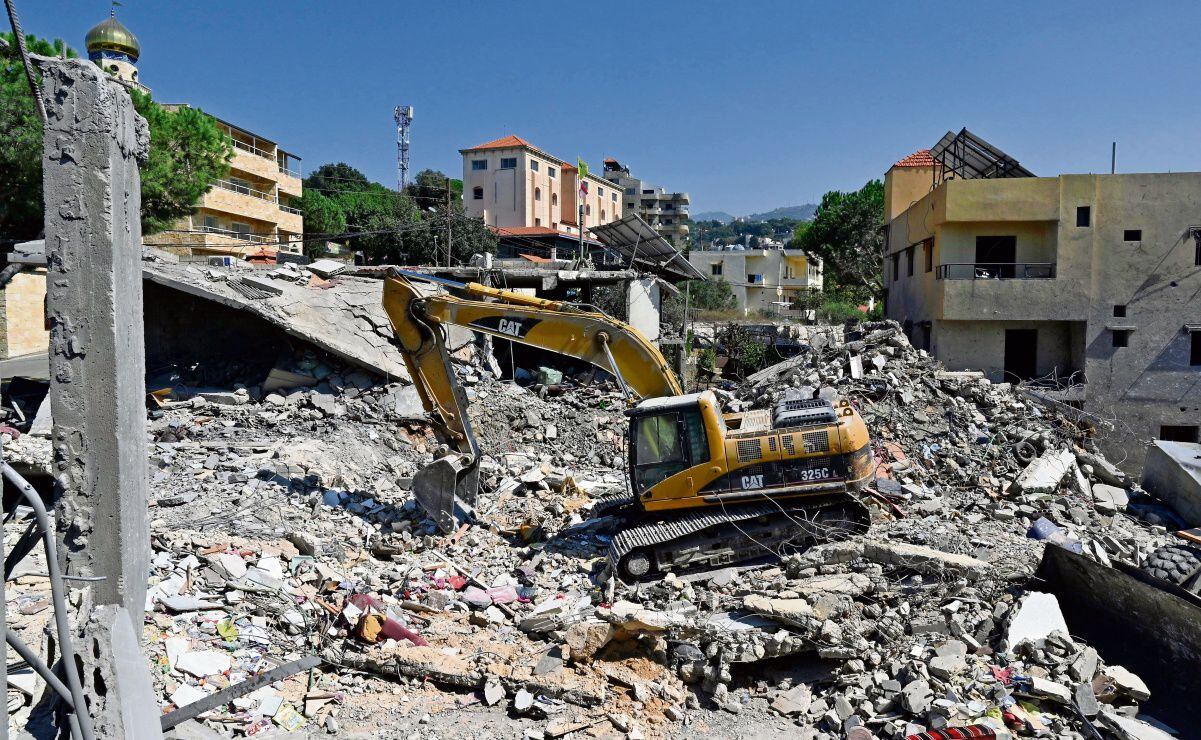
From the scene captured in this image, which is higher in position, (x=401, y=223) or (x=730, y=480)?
(x=401, y=223)

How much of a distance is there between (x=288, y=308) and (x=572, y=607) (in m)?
9.63

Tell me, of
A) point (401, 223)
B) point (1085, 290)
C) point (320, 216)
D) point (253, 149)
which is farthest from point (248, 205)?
point (1085, 290)

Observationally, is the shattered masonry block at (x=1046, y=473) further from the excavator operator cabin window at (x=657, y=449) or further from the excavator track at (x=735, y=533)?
the excavator operator cabin window at (x=657, y=449)

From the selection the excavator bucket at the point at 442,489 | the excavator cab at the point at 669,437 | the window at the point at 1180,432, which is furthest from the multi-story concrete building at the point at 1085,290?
the excavator bucket at the point at 442,489

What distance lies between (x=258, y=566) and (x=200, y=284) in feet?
27.0

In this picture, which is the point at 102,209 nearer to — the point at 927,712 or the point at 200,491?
A: the point at 927,712

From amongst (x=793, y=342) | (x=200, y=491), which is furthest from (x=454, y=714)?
(x=793, y=342)

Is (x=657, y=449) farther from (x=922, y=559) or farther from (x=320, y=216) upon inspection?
(x=320, y=216)

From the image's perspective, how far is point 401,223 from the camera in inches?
1622

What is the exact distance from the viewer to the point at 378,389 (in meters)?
14.9

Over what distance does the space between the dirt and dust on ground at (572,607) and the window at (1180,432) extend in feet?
30.4

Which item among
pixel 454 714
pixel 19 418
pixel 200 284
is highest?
pixel 200 284

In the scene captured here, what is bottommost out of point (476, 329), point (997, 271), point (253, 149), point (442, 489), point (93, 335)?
point (442, 489)

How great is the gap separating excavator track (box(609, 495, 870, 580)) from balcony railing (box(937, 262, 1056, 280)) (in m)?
13.9
